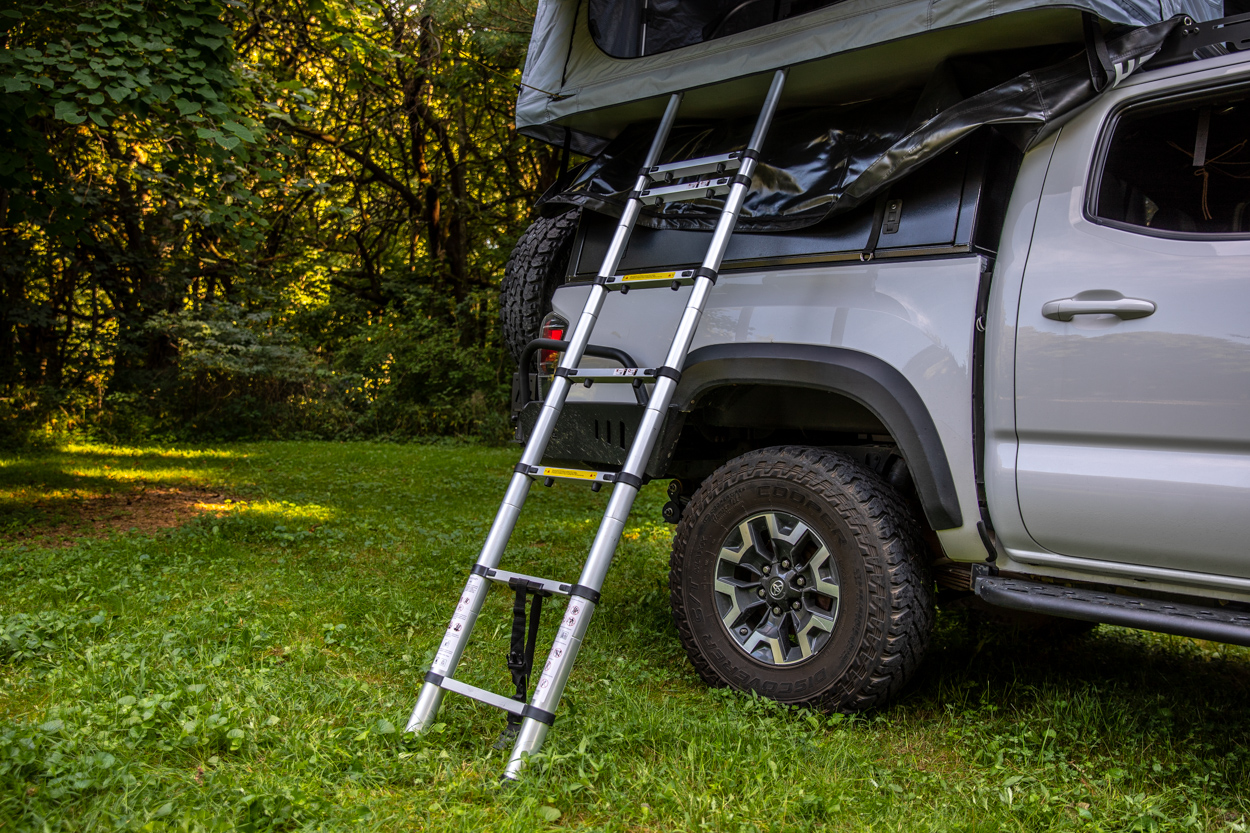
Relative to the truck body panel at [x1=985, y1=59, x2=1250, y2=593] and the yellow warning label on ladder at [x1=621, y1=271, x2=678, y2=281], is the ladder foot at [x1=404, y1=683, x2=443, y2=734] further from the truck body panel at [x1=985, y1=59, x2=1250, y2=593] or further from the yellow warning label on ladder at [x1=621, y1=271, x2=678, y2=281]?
the truck body panel at [x1=985, y1=59, x2=1250, y2=593]

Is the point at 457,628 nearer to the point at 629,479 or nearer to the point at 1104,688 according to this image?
the point at 629,479

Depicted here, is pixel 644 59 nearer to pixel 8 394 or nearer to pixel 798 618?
pixel 798 618

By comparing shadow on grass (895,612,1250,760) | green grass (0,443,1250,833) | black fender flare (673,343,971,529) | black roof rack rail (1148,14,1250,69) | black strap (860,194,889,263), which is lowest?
green grass (0,443,1250,833)

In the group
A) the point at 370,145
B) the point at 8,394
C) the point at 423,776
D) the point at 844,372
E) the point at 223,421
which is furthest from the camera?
the point at 370,145

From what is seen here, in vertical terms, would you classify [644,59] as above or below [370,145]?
below

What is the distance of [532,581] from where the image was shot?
2.97 meters

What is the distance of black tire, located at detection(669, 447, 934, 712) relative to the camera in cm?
299

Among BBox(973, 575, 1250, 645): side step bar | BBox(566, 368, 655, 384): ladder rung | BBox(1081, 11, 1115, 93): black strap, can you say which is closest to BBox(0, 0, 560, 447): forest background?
BBox(566, 368, 655, 384): ladder rung

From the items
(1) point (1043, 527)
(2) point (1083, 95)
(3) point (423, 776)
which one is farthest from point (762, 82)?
(3) point (423, 776)

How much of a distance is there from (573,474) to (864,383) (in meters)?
1.10

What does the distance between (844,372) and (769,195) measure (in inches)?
36.8

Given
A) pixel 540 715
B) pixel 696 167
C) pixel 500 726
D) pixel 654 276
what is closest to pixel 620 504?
pixel 540 715

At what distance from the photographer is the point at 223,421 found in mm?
15070

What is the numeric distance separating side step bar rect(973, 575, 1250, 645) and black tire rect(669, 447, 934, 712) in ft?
0.98
